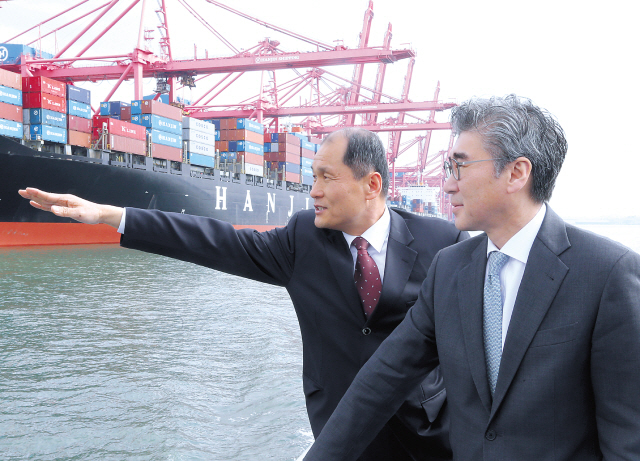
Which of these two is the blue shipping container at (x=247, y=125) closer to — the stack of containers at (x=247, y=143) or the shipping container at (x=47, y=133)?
the stack of containers at (x=247, y=143)

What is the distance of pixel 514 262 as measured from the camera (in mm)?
1160

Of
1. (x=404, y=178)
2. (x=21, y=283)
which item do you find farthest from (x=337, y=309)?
(x=404, y=178)

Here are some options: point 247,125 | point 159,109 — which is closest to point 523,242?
point 159,109

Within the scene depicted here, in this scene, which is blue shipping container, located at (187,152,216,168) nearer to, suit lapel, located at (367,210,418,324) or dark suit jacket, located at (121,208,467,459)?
dark suit jacket, located at (121,208,467,459)

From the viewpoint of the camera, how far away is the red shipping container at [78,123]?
55.3ft

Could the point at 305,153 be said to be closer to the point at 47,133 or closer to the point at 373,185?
the point at 47,133

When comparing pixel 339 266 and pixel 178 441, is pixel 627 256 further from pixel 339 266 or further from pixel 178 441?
pixel 178 441

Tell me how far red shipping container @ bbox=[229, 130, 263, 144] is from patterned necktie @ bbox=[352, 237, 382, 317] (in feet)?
77.8

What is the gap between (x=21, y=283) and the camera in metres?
8.87

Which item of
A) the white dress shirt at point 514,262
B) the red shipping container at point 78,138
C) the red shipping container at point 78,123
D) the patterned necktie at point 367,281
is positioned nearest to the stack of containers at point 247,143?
the red shipping container at point 78,123

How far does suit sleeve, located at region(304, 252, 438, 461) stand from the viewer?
1.22 metres

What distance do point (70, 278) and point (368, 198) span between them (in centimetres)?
945

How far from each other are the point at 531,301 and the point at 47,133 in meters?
17.9

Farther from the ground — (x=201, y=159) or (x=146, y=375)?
(x=201, y=159)
